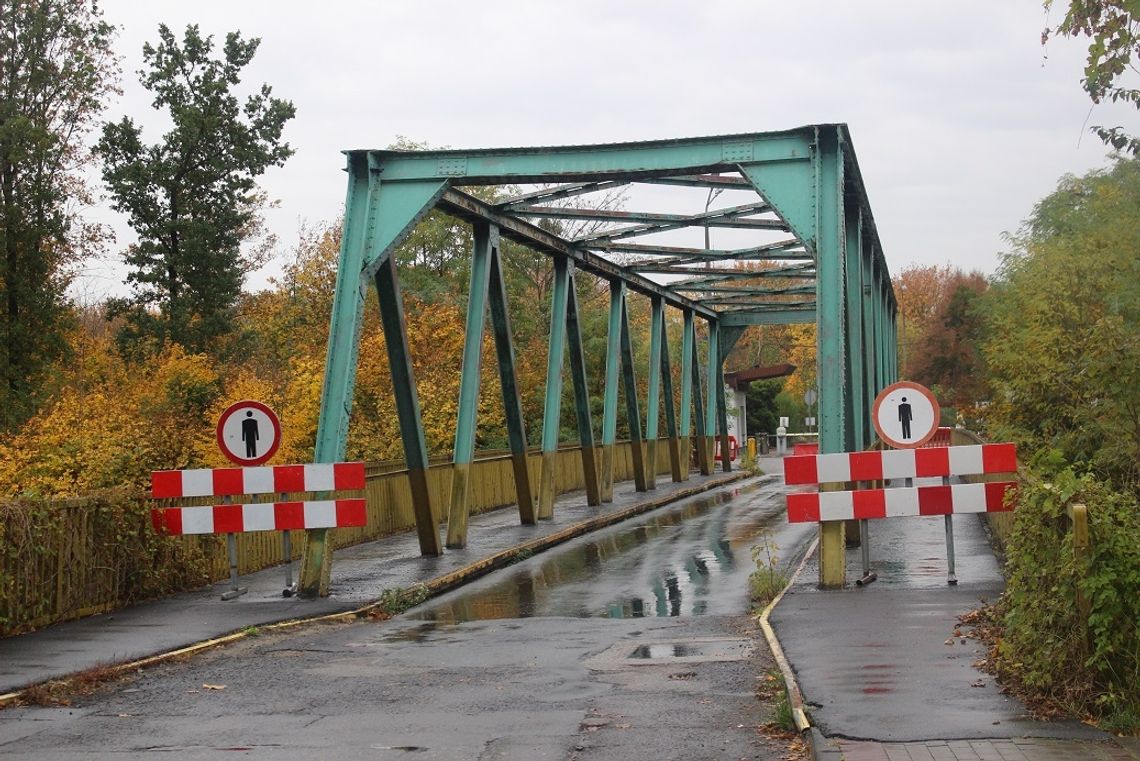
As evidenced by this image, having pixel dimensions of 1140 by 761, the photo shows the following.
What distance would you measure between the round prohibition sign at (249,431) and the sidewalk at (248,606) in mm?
1440

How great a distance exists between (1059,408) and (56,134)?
3076 centimetres

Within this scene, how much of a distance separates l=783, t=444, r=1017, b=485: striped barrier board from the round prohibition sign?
5.18 meters

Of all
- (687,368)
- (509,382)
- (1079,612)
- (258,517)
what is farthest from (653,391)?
(1079,612)

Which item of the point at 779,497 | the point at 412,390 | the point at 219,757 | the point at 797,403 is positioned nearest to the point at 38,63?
the point at 779,497

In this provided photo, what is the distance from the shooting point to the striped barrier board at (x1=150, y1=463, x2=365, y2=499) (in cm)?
1293

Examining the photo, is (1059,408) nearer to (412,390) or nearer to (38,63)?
(412,390)

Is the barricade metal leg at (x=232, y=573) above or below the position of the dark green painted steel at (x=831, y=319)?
below

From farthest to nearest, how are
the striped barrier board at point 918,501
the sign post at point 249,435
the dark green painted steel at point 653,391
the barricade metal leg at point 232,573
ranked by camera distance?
the dark green painted steel at point 653,391 < the sign post at point 249,435 < the barricade metal leg at point 232,573 < the striped barrier board at point 918,501

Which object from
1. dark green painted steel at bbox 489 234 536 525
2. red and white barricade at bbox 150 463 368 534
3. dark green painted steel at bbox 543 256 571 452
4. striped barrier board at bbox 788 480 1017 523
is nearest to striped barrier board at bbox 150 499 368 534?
red and white barricade at bbox 150 463 368 534

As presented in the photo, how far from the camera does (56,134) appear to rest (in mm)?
39344

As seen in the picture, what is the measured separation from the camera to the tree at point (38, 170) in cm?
3822

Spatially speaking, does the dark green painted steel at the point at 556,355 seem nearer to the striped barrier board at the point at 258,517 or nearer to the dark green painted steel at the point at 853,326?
the dark green painted steel at the point at 853,326

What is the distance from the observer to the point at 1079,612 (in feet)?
21.4

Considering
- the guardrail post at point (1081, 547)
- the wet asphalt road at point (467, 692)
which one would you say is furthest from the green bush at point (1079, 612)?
the wet asphalt road at point (467, 692)
